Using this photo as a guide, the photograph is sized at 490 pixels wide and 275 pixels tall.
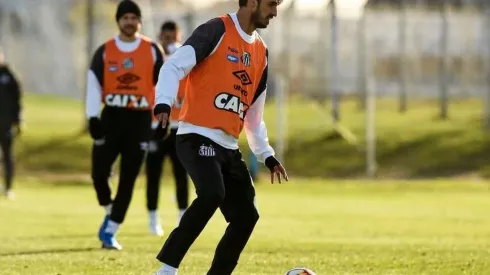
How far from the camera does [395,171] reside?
3291 centimetres

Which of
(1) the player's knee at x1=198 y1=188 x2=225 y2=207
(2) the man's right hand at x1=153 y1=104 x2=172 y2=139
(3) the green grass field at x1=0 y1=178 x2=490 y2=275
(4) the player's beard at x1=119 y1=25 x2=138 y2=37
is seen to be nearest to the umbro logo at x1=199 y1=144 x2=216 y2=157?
(1) the player's knee at x1=198 y1=188 x2=225 y2=207

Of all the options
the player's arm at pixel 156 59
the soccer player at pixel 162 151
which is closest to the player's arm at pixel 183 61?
the player's arm at pixel 156 59

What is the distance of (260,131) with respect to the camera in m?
9.80

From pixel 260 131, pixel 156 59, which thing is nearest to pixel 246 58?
pixel 260 131

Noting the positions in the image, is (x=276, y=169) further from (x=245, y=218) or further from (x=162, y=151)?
(x=162, y=151)

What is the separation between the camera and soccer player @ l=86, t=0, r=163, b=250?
43.7ft

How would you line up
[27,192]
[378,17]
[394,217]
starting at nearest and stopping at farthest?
[394,217] < [27,192] < [378,17]

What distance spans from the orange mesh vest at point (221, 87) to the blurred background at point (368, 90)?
23382 millimetres

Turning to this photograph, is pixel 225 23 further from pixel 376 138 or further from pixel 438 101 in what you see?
pixel 438 101

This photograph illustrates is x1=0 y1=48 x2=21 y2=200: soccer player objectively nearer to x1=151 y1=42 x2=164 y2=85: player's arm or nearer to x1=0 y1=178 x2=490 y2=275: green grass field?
x1=0 y1=178 x2=490 y2=275: green grass field

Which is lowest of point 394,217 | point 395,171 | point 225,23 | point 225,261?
point 395,171

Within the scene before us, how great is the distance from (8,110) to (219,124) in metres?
14.3

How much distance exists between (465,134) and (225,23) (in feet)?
90.8

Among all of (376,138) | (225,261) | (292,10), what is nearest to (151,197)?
(225,261)
